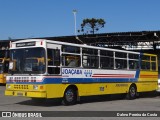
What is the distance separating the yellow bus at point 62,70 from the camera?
15.8 m

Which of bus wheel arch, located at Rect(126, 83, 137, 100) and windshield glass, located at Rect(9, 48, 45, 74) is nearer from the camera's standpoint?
windshield glass, located at Rect(9, 48, 45, 74)

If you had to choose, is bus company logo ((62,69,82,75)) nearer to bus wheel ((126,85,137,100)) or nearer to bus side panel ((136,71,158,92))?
bus wheel ((126,85,137,100))

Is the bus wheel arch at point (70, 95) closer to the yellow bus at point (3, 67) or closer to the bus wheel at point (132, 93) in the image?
the bus wheel at point (132, 93)

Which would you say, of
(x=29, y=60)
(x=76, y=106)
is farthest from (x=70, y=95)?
(x=29, y=60)

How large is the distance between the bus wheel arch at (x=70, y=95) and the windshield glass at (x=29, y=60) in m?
1.80

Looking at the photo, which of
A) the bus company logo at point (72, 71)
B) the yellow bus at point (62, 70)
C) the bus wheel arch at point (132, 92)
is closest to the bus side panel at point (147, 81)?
the bus wheel arch at point (132, 92)

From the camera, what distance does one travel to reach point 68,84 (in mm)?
17016

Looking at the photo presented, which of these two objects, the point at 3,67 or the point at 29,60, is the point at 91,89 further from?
the point at 3,67

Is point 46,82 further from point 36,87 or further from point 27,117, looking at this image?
point 27,117

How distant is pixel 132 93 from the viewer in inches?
881

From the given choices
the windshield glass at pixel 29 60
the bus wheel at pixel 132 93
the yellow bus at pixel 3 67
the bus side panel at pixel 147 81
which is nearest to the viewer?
the windshield glass at pixel 29 60

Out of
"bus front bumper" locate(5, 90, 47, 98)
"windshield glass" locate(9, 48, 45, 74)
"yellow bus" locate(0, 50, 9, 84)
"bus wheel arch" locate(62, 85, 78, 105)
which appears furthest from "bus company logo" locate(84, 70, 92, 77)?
"yellow bus" locate(0, 50, 9, 84)

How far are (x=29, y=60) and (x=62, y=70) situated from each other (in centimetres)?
152

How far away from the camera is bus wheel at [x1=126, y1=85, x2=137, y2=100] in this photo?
72.4 feet
